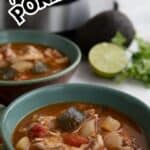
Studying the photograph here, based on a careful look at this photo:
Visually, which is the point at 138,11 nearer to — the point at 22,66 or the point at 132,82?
the point at 132,82

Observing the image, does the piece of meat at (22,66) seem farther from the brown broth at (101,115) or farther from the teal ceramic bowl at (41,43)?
the brown broth at (101,115)

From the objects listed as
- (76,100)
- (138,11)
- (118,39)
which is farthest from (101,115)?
(138,11)

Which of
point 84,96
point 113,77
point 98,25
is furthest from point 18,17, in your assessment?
point 84,96

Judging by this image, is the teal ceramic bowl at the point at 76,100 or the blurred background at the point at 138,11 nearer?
the teal ceramic bowl at the point at 76,100

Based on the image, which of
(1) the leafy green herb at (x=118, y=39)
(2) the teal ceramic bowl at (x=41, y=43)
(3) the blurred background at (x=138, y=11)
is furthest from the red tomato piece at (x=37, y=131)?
(3) the blurred background at (x=138, y=11)

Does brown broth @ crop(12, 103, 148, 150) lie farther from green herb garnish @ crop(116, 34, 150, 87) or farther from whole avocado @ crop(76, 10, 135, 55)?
whole avocado @ crop(76, 10, 135, 55)

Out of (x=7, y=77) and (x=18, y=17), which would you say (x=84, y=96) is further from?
(x=18, y=17)
